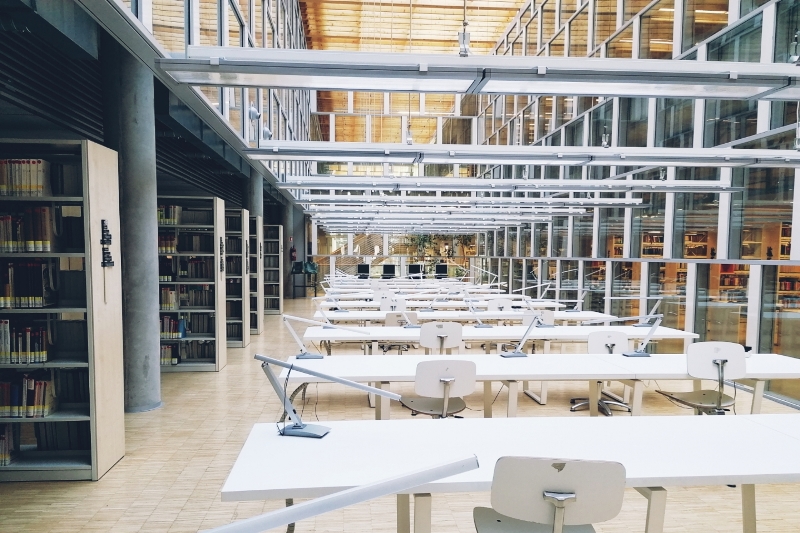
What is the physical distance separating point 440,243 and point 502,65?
18067 millimetres

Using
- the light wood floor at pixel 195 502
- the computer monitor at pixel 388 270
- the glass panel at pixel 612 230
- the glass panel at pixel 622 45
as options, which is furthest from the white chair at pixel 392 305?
the computer monitor at pixel 388 270

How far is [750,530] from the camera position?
257 centimetres

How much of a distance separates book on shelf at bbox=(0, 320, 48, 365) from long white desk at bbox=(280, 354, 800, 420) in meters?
1.60

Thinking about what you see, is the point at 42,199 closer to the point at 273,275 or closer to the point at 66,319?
the point at 66,319

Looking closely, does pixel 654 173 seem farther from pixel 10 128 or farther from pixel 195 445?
pixel 10 128

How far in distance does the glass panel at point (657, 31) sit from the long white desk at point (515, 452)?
7.49 metres

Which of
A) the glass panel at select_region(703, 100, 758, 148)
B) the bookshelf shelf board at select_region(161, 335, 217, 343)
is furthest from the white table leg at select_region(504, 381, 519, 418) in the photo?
the glass panel at select_region(703, 100, 758, 148)

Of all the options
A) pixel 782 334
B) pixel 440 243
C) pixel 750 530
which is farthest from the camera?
pixel 440 243

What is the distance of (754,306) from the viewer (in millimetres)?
6152

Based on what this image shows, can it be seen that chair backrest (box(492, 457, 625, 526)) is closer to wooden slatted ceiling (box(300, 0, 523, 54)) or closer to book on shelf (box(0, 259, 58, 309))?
book on shelf (box(0, 259, 58, 309))

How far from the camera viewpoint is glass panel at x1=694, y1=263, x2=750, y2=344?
252 inches

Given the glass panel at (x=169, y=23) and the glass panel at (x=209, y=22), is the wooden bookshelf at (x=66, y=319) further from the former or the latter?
the glass panel at (x=209, y=22)

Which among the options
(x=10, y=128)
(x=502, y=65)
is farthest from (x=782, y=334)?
(x=10, y=128)

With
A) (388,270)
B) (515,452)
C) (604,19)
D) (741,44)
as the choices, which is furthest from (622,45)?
(388,270)
